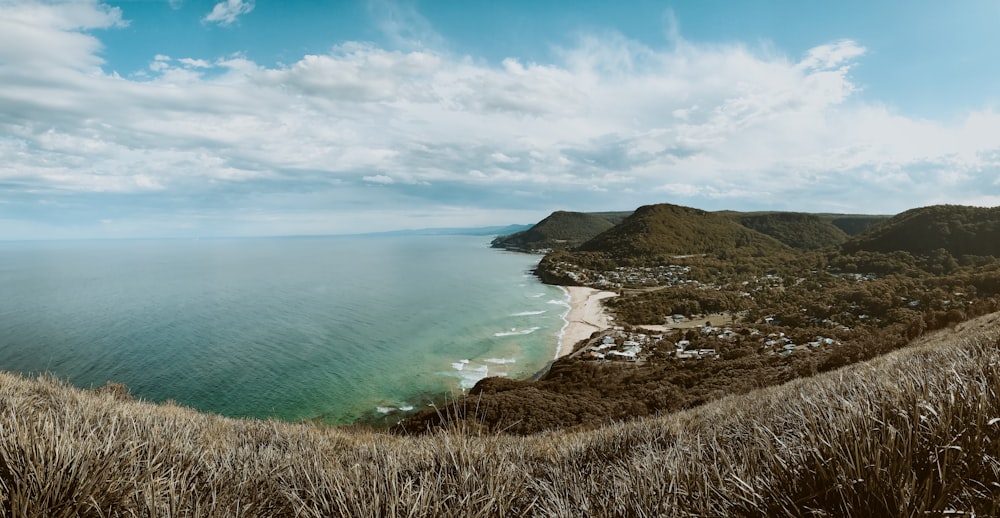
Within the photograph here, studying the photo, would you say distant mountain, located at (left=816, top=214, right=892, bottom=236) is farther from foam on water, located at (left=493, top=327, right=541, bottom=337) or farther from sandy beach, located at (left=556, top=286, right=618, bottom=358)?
foam on water, located at (left=493, top=327, right=541, bottom=337)

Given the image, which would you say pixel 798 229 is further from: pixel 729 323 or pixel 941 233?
pixel 729 323

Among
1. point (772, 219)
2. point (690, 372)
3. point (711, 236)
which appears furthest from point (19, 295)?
point (772, 219)

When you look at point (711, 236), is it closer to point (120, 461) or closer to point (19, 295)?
point (120, 461)

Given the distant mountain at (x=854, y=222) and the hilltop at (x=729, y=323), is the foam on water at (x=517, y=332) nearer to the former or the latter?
the hilltop at (x=729, y=323)

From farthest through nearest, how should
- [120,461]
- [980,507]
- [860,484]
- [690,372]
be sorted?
[690,372] → [120,461] → [860,484] → [980,507]

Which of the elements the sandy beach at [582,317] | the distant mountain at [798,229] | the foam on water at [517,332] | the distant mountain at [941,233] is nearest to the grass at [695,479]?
the sandy beach at [582,317]

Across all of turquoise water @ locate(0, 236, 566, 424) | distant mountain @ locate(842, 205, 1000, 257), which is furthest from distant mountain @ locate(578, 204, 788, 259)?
turquoise water @ locate(0, 236, 566, 424)
